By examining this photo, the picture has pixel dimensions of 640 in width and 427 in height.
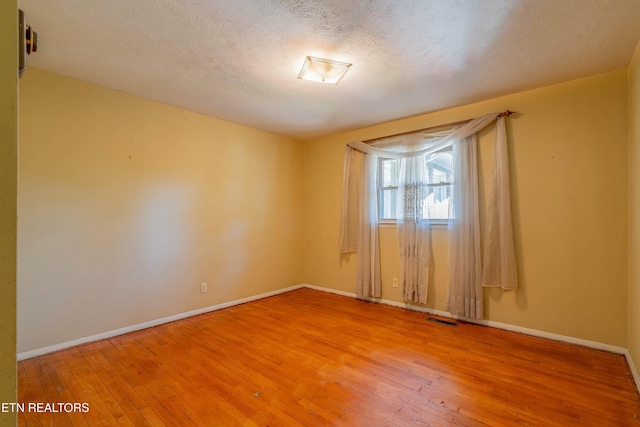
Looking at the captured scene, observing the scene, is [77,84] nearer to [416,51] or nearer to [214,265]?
[214,265]

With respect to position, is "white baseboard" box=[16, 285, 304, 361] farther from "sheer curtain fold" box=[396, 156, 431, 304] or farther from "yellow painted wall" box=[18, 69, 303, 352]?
"sheer curtain fold" box=[396, 156, 431, 304]

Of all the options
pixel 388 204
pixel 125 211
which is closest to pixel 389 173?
pixel 388 204

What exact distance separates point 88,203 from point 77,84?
1.12 meters

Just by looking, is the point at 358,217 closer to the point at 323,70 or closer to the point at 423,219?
the point at 423,219

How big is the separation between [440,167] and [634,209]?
66.0 inches

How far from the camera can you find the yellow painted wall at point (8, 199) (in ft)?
1.63

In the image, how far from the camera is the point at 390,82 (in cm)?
272

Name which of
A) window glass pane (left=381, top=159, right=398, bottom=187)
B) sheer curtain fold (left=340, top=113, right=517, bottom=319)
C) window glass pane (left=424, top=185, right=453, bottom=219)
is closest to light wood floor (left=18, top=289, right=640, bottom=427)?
sheer curtain fold (left=340, top=113, right=517, bottom=319)

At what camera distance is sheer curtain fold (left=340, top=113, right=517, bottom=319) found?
300cm

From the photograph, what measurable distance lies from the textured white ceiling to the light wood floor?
97.1 inches

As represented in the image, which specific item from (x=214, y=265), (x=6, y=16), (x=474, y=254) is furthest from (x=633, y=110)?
(x=214, y=265)

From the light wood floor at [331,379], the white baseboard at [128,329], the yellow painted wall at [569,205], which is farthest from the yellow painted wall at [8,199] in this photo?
the yellow painted wall at [569,205]

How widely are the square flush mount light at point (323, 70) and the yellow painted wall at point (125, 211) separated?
1818 millimetres

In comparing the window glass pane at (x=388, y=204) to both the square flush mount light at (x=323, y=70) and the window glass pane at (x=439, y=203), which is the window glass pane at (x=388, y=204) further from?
the square flush mount light at (x=323, y=70)
